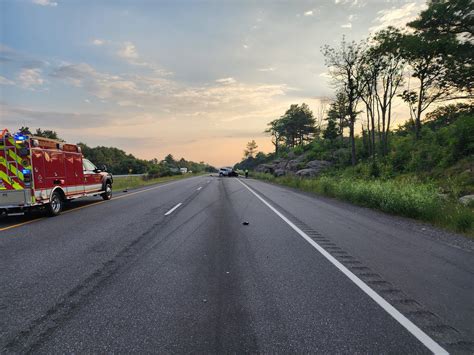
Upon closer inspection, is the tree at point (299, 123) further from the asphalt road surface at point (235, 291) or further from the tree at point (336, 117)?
the asphalt road surface at point (235, 291)

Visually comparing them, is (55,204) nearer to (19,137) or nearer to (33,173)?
(33,173)

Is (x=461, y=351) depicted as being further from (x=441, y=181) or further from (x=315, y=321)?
(x=441, y=181)

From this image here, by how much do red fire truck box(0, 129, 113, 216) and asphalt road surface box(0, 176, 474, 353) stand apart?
2381 millimetres

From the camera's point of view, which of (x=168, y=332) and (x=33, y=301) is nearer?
(x=168, y=332)

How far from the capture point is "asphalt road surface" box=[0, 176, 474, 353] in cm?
288

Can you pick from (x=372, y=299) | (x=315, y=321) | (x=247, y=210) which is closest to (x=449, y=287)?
(x=372, y=299)

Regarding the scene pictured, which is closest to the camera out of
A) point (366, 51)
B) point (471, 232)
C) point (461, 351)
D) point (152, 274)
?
point (461, 351)

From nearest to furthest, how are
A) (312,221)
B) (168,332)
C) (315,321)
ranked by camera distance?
(168,332), (315,321), (312,221)

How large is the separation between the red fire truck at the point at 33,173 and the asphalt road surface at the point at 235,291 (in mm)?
2381

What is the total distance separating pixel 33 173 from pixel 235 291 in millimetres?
9095

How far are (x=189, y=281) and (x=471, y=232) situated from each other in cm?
759

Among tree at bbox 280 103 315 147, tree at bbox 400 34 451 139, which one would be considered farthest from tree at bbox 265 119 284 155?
tree at bbox 400 34 451 139

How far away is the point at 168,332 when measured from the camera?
3.01 m

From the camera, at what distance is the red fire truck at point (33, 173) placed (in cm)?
950
